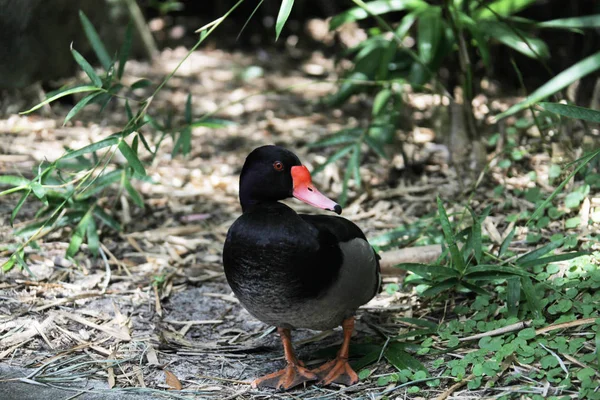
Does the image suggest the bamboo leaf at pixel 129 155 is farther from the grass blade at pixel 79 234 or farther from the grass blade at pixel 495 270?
the grass blade at pixel 495 270

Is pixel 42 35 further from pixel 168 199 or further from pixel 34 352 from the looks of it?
pixel 34 352

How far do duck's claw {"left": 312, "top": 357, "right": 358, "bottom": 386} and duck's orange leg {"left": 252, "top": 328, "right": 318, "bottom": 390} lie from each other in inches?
1.6

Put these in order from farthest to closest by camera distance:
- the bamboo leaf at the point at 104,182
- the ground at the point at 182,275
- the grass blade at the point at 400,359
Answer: the bamboo leaf at the point at 104,182
the ground at the point at 182,275
the grass blade at the point at 400,359

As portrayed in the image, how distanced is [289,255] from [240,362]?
0.69m

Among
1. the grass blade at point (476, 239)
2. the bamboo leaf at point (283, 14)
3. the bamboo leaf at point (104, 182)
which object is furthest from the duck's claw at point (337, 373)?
the bamboo leaf at point (104, 182)

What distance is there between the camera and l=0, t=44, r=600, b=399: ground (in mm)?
3086

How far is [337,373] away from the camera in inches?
121

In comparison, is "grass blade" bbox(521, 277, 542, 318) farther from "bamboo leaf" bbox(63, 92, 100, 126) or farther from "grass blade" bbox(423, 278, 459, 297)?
"bamboo leaf" bbox(63, 92, 100, 126)

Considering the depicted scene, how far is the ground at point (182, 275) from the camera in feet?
10.1

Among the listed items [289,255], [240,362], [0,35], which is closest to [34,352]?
[240,362]

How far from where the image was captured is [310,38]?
8109 mm

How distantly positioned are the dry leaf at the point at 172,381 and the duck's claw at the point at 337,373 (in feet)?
1.89

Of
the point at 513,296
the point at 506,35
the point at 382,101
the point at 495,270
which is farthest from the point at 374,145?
the point at 513,296

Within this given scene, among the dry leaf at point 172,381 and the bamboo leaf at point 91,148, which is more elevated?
the bamboo leaf at point 91,148
